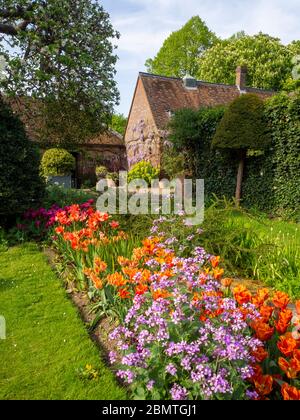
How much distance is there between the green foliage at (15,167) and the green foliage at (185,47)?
1169 inches

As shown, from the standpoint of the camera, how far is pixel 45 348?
294cm

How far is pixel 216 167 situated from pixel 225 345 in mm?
10572

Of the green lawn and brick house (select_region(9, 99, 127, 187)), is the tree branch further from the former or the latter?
brick house (select_region(9, 99, 127, 187))

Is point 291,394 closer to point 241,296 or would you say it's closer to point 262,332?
point 262,332

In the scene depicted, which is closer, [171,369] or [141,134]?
[171,369]

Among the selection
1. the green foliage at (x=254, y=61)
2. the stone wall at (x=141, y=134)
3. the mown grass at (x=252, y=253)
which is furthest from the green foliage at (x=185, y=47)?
the mown grass at (x=252, y=253)

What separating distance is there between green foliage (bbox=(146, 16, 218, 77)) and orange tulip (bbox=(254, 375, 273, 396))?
1343 inches

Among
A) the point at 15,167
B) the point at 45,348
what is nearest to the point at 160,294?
the point at 45,348

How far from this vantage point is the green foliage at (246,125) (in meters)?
9.90

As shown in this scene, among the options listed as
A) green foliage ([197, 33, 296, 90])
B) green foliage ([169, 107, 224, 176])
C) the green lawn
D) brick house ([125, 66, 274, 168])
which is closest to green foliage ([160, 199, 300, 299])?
the green lawn

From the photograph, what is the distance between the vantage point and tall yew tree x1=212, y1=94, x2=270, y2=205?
9.90 metres

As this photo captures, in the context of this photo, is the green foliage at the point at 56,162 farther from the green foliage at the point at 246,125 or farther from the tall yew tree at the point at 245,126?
the green foliage at the point at 246,125

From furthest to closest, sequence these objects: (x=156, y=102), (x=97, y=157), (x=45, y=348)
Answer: (x=97, y=157), (x=156, y=102), (x=45, y=348)

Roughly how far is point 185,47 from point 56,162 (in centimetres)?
2223
